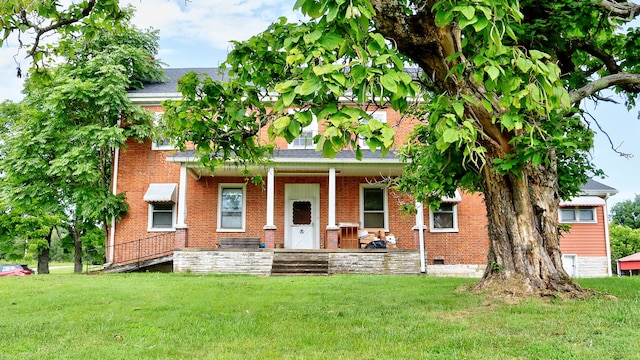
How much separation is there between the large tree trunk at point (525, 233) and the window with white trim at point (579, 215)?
462 inches

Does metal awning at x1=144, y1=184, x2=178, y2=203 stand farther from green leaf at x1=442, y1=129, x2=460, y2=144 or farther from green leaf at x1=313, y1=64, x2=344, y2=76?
green leaf at x1=313, y1=64, x2=344, y2=76

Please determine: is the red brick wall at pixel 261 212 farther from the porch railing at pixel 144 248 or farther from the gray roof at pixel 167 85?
the gray roof at pixel 167 85

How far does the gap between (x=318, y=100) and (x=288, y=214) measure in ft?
44.8

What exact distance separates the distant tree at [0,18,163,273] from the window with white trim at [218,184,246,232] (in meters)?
3.30

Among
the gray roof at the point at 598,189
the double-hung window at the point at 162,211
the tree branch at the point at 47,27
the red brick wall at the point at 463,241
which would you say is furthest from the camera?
the gray roof at the point at 598,189

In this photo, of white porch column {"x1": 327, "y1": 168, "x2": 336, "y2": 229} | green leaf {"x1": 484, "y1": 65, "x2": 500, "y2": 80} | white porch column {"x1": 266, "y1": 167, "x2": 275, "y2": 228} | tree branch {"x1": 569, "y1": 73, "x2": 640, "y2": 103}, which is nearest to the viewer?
green leaf {"x1": 484, "y1": 65, "x2": 500, "y2": 80}

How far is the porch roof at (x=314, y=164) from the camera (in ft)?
49.7

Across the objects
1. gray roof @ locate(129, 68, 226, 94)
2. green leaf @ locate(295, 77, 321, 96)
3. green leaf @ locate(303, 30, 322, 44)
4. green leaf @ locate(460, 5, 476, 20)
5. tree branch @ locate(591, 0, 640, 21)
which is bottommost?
green leaf @ locate(295, 77, 321, 96)

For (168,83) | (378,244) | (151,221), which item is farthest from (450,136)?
(168,83)

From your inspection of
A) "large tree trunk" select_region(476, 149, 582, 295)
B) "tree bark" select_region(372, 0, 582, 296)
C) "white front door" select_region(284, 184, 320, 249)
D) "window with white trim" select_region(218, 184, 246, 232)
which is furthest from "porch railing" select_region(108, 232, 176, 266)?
"large tree trunk" select_region(476, 149, 582, 295)

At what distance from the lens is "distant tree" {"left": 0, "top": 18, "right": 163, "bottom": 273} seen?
16.3m

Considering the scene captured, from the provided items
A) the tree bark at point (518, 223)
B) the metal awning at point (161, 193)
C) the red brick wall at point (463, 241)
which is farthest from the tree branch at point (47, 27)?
the red brick wall at point (463, 241)

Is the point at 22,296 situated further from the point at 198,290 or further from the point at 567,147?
the point at 567,147

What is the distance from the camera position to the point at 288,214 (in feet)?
56.3
